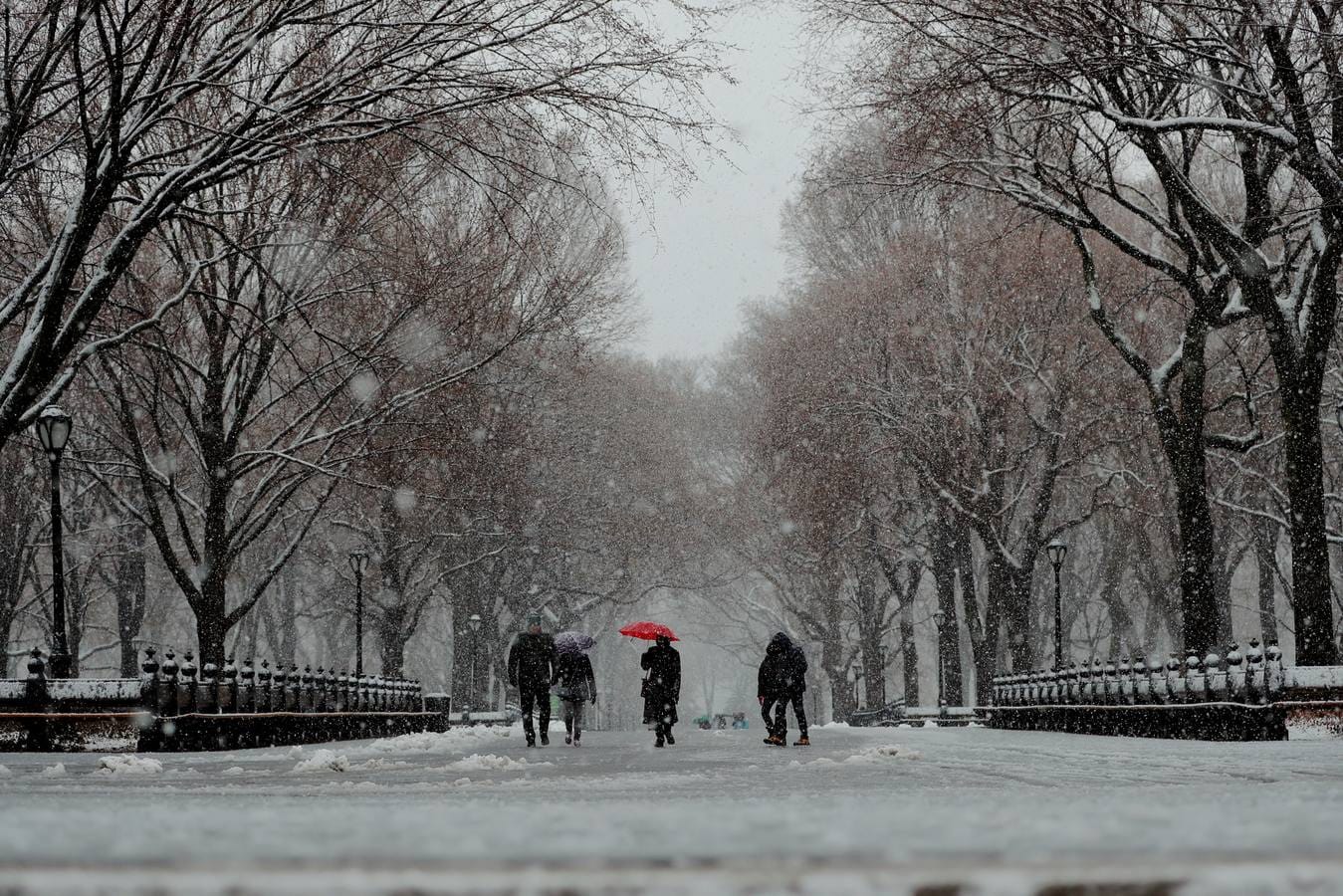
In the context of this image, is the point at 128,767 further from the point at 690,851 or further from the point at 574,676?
the point at 574,676

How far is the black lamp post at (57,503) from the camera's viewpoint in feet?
59.7

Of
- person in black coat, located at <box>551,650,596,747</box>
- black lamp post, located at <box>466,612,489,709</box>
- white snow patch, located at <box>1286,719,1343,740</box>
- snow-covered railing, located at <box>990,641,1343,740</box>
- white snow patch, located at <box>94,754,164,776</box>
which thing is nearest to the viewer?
white snow patch, located at <box>94,754,164,776</box>

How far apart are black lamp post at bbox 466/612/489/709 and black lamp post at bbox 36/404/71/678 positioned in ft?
71.9

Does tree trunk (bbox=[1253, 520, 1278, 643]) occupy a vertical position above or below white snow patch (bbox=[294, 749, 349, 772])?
above

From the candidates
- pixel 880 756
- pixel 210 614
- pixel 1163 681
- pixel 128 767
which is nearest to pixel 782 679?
pixel 880 756

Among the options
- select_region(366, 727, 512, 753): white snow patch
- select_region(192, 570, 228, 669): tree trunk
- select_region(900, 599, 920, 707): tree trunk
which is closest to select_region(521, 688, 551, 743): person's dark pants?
select_region(366, 727, 512, 753): white snow patch

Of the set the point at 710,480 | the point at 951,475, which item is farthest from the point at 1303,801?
the point at 710,480

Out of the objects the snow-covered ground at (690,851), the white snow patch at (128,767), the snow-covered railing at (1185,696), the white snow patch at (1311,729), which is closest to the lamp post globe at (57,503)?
the white snow patch at (128,767)

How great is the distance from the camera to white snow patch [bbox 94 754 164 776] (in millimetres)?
11398

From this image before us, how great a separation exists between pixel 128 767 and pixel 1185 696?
42.5 ft

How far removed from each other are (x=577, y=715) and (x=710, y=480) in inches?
1042

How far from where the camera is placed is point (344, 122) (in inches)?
498

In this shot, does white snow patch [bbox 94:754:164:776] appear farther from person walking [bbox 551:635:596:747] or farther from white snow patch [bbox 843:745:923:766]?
person walking [bbox 551:635:596:747]

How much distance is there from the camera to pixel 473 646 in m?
41.4
